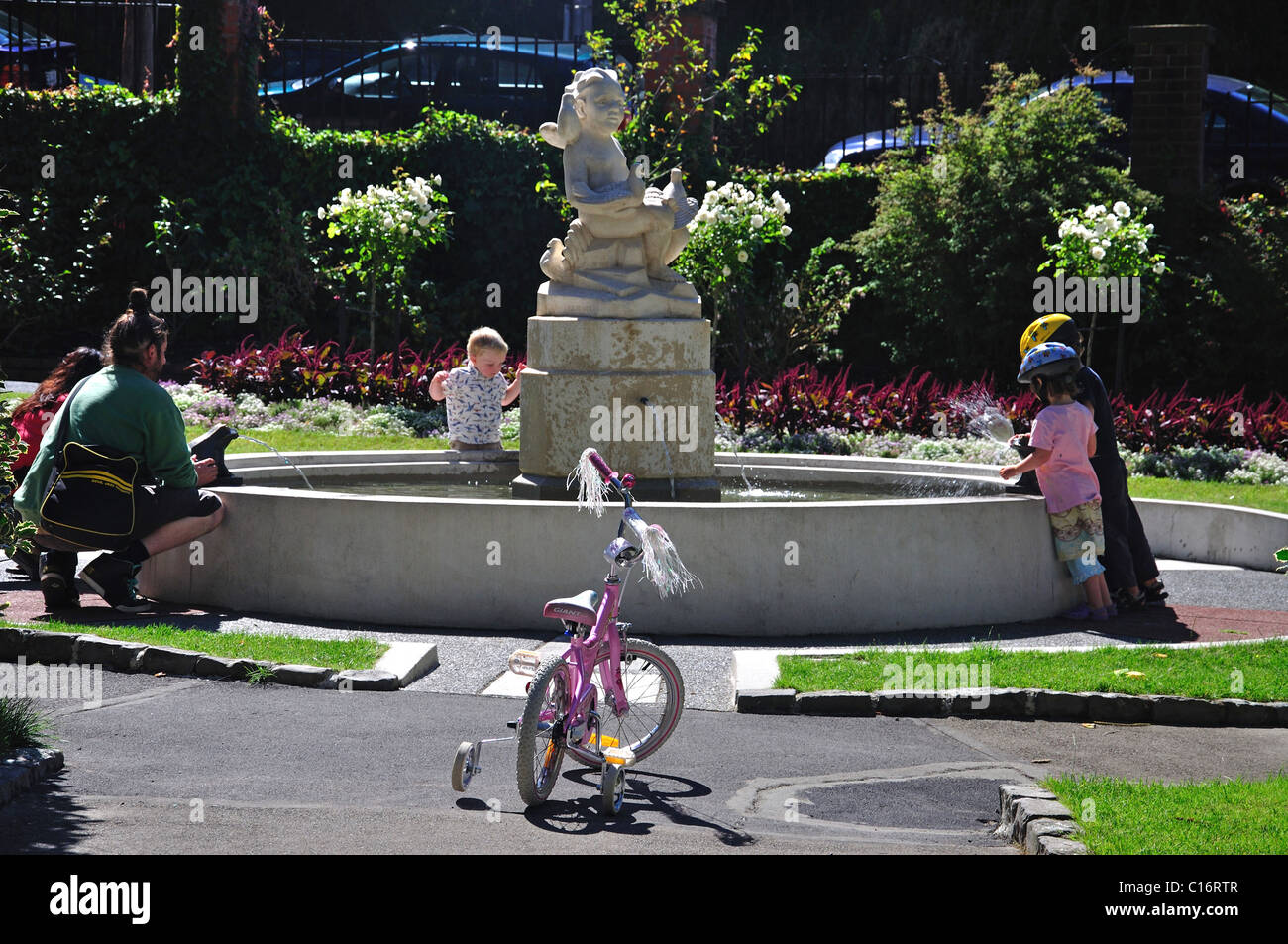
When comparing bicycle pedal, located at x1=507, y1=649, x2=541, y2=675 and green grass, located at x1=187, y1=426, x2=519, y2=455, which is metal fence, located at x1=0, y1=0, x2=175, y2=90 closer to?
green grass, located at x1=187, y1=426, x2=519, y2=455

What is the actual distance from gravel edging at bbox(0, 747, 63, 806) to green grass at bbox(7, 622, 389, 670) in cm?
169

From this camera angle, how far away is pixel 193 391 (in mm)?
15992

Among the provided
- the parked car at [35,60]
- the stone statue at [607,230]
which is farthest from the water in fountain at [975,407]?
the parked car at [35,60]

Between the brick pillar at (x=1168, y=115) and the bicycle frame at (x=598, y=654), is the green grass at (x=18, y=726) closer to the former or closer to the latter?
the bicycle frame at (x=598, y=654)

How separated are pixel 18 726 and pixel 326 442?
8.68 m

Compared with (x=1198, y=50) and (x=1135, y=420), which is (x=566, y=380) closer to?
(x=1135, y=420)

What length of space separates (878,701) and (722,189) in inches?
432

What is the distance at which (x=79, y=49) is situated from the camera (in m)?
23.6

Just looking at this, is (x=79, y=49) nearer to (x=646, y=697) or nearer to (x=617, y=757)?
(x=646, y=697)

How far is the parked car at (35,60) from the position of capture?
68.9 ft

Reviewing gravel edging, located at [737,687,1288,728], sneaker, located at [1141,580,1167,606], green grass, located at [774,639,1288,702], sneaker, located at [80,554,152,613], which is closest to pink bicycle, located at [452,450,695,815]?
gravel edging, located at [737,687,1288,728]

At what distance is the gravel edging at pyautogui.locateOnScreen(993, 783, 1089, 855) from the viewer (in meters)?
4.76

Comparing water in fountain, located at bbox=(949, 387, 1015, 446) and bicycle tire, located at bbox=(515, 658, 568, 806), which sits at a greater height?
water in fountain, located at bbox=(949, 387, 1015, 446)

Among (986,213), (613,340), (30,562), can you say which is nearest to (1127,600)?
(613,340)
